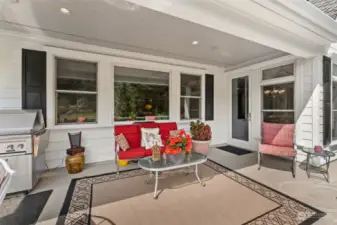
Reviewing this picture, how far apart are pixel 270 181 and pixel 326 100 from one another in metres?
2.32

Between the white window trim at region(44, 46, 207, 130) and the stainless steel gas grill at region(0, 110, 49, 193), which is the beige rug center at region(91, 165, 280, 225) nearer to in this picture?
the stainless steel gas grill at region(0, 110, 49, 193)

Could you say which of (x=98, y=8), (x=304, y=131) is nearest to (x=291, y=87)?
(x=304, y=131)

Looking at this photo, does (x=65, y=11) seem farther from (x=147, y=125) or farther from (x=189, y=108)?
(x=189, y=108)

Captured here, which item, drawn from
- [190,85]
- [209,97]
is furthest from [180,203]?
[209,97]

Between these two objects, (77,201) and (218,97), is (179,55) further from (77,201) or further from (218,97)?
(77,201)

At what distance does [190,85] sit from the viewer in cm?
499

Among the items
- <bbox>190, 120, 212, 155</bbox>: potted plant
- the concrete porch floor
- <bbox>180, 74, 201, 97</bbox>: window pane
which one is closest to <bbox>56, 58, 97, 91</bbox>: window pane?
the concrete porch floor

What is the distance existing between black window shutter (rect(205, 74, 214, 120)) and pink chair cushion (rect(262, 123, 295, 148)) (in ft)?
5.53

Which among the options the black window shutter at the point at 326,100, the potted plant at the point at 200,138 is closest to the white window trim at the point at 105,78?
the potted plant at the point at 200,138

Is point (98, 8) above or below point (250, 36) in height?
above

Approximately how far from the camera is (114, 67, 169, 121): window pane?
400 centimetres

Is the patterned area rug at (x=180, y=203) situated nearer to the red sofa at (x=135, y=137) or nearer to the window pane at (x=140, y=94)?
the red sofa at (x=135, y=137)

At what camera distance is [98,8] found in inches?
92.0

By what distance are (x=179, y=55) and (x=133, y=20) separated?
6.07 feet
